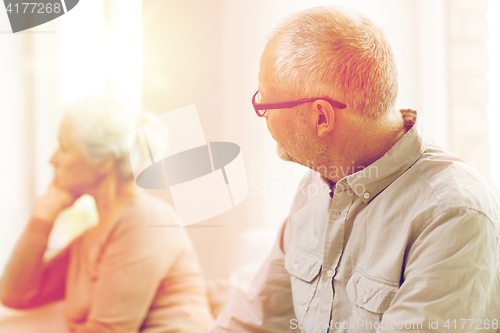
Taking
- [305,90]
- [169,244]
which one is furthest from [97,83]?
[305,90]

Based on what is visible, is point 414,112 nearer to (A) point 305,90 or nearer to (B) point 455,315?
(A) point 305,90

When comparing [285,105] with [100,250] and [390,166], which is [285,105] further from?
[100,250]

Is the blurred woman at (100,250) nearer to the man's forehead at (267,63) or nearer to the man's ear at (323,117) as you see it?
the man's forehead at (267,63)

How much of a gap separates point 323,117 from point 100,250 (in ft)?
2.36

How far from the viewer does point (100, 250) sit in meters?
1.09

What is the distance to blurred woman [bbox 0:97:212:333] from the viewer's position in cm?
107

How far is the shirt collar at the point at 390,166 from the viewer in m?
0.79

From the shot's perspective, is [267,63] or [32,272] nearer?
[267,63]

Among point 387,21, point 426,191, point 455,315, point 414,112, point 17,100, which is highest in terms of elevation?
point 387,21

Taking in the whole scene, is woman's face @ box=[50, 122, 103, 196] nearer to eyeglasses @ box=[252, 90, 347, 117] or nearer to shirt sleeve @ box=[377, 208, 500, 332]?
eyeglasses @ box=[252, 90, 347, 117]

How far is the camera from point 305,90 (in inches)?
32.8

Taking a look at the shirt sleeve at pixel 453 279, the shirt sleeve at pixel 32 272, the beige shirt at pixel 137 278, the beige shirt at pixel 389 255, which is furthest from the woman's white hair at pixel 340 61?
the shirt sleeve at pixel 32 272

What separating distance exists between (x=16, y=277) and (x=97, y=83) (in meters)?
0.58

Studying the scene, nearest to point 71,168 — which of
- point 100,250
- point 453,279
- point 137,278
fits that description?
point 100,250
